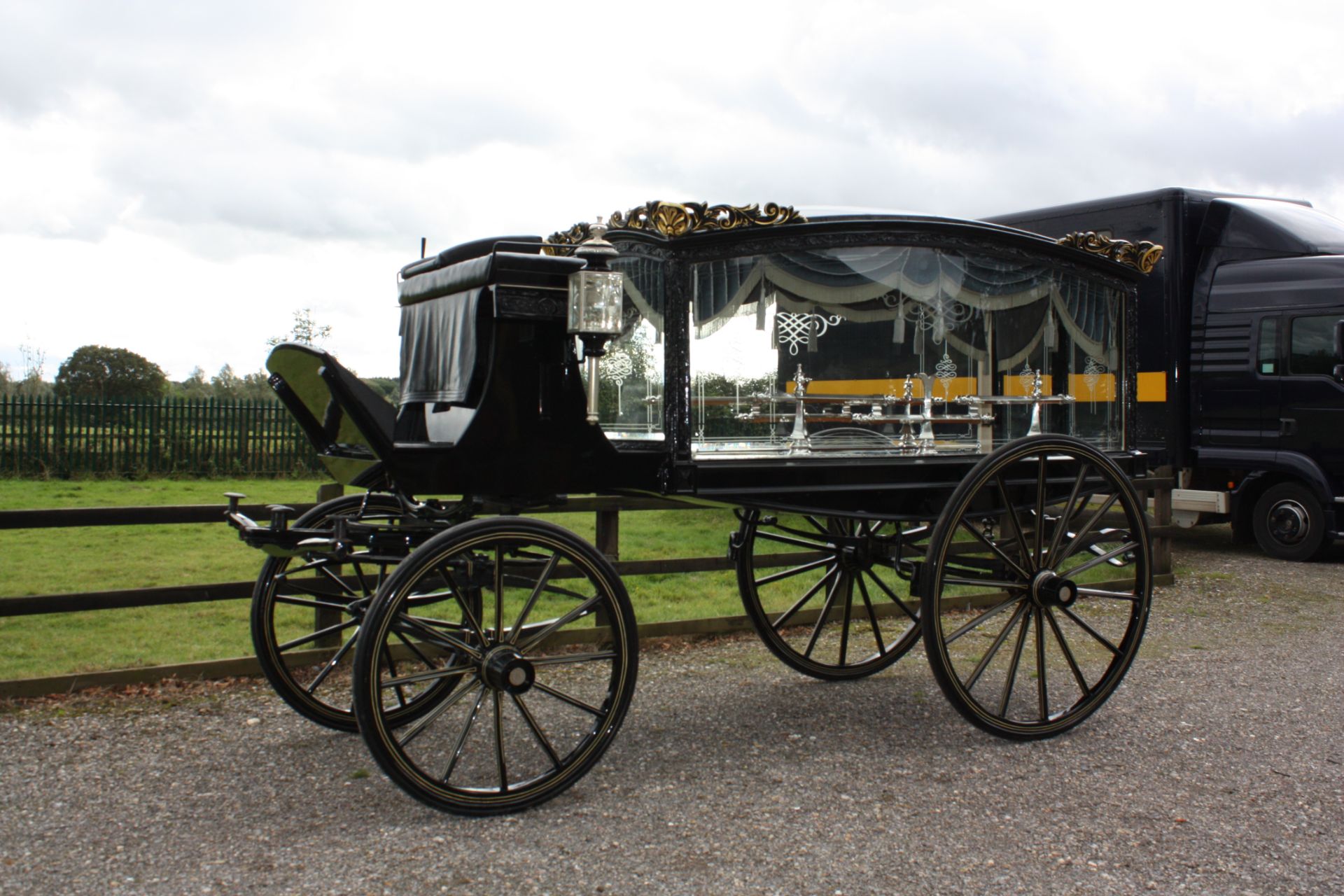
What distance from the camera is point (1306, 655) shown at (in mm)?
5812

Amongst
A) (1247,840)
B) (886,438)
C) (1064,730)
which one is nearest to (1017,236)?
(886,438)

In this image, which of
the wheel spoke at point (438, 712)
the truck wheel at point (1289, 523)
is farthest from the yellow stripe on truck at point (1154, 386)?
the wheel spoke at point (438, 712)

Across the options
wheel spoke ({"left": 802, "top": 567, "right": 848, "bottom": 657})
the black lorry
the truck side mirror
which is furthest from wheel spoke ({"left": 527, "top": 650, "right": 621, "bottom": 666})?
the truck side mirror

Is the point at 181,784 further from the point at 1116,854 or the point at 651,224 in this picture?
the point at 1116,854

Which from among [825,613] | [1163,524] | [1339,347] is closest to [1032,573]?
[825,613]

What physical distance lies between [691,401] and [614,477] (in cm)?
51

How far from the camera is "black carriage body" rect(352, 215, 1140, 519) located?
3.43 m

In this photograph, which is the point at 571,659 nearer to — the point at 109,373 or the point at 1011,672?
the point at 1011,672

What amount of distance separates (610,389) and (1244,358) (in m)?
7.52

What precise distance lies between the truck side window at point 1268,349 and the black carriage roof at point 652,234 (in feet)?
20.1

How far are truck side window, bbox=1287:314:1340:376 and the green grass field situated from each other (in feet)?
17.5

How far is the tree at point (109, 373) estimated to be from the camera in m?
19.9

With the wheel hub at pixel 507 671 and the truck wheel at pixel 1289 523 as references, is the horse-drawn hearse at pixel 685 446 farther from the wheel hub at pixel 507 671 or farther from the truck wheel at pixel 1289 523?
the truck wheel at pixel 1289 523

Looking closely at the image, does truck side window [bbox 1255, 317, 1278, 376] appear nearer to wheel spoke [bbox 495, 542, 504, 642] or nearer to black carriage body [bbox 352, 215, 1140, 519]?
black carriage body [bbox 352, 215, 1140, 519]
